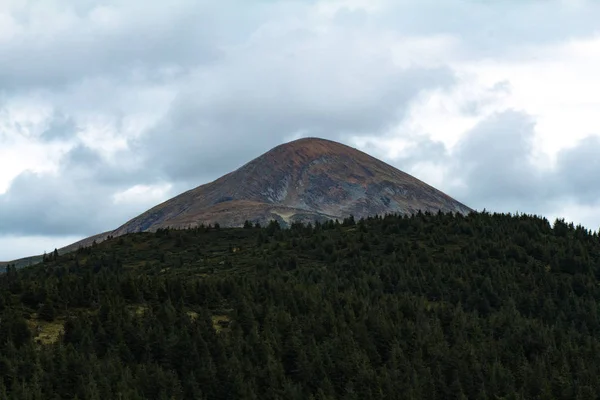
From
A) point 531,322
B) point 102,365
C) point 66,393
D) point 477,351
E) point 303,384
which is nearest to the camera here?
point 66,393

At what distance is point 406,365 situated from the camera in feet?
490

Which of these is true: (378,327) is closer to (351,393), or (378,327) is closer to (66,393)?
(351,393)

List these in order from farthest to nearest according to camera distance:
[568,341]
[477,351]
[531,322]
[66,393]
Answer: [531,322] < [568,341] < [477,351] < [66,393]

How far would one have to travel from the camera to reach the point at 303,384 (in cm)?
14100

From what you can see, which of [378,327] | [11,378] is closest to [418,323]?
[378,327]

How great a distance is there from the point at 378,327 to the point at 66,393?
6296cm

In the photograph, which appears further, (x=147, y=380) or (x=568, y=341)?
(x=568, y=341)

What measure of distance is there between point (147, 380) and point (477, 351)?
63318 mm

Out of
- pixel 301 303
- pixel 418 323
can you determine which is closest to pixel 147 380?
pixel 301 303

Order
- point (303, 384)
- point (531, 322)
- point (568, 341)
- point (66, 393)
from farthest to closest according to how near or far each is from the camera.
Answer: point (531, 322) → point (568, 341) → point (303, 384) → point (66, 393)

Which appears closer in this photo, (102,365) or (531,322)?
(102,365)

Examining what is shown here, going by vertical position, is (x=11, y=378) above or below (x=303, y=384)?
above

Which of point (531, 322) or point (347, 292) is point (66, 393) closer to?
point (347, 292)

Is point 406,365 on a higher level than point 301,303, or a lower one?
lower
